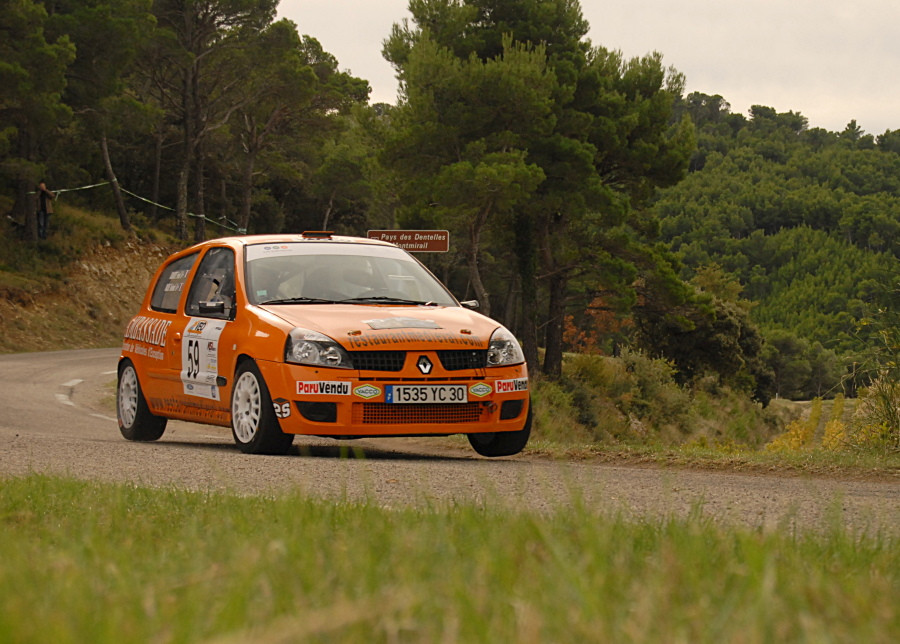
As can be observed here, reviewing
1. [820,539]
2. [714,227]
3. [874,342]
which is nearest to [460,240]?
[874,342]

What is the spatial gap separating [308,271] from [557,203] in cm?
3182

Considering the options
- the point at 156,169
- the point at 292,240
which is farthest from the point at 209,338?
the point at 156,169

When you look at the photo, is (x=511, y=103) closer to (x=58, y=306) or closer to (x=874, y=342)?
(x=58, y=306)

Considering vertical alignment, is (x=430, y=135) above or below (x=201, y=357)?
above

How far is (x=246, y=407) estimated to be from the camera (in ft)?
32.0

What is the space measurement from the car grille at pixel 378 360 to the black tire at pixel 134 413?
135 inches

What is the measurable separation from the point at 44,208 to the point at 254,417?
34342mm

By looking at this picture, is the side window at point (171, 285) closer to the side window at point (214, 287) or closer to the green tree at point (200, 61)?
the side window at point (214, 287)

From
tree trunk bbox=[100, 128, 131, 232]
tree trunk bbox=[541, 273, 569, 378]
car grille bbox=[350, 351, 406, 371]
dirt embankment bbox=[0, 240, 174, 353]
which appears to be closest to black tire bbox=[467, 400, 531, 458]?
car grille bbox=[350, 351, 406, 371]

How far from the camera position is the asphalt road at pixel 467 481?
5555mm

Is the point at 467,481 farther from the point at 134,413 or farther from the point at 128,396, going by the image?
the point at 128,396

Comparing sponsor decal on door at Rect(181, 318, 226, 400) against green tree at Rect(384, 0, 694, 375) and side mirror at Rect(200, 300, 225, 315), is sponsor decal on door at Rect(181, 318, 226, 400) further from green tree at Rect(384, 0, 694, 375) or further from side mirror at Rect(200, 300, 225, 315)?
green tree at Rect(384, 0, 694, 375)

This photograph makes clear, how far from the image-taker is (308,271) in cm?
1055

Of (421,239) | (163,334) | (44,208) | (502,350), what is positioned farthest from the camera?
(44,208)
